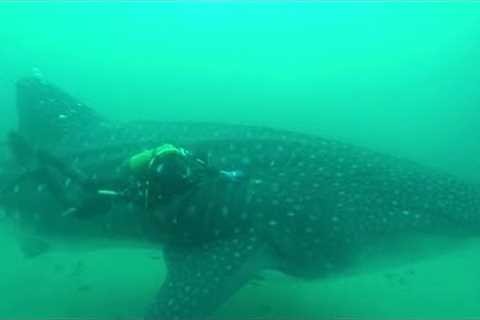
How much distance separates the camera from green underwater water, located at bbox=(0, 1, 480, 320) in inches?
347

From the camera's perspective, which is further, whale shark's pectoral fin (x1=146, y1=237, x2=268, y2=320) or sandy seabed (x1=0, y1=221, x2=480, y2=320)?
sandy seabed (x1=0, y1=221, x2=480, y2=320)

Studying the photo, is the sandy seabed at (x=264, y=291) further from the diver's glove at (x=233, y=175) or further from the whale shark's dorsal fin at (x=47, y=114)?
the whale shark's dorsal fin at (x=47, y=114)

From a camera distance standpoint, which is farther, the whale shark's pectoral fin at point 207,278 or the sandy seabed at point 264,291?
the sandy seabed at point 264,291

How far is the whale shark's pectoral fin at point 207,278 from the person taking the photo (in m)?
6.45

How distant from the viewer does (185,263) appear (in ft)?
23.1

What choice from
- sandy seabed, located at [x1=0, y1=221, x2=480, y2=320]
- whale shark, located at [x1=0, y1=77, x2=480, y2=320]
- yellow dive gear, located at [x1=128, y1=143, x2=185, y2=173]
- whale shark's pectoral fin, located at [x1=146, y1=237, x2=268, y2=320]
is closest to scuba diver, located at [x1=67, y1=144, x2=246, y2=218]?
yellow dive gear, located at [x1=128, y1=143, x2=185, y2=173]

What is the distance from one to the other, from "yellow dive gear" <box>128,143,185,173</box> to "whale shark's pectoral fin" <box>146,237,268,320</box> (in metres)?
1.40

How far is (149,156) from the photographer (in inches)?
274

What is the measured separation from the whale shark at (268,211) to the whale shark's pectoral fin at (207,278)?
0.01 metres

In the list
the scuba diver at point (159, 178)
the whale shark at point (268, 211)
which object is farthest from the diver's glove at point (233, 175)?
the whale shark at point (268, 211)

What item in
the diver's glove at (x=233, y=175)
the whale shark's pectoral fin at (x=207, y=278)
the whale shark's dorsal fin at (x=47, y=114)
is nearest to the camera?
the whale shark's pectoral fin at (x=207, y=278)

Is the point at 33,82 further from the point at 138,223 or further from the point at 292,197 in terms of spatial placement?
the point at 292,197

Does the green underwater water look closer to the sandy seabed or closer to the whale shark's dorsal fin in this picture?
the sandy seabed

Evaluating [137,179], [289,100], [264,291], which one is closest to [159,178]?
[137,179]
